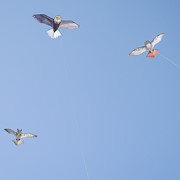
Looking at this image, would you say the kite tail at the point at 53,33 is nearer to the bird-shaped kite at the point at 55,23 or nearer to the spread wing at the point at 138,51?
the bird-shaped kite at the point at 55,23

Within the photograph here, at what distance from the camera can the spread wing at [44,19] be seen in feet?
70.6

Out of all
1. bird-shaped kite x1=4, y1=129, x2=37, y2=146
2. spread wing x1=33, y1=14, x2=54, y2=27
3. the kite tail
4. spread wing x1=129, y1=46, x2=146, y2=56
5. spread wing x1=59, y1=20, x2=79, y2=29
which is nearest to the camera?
spread wing x1=33, y1=14, x2=54, y2=27

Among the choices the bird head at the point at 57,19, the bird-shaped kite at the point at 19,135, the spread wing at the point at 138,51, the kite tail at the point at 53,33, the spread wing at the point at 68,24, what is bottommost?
the bird-shaped kite at the point at 19,135

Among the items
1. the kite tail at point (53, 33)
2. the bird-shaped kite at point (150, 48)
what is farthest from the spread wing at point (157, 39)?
the kite tail at point (53, 33)

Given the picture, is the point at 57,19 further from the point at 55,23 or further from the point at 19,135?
the point at 19,135

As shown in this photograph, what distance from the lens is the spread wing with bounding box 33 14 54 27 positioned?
21.5 meters

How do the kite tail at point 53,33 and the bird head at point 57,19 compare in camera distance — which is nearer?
the bird head at point 57,19

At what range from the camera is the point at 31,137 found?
27.5 m

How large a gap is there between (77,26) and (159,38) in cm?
531

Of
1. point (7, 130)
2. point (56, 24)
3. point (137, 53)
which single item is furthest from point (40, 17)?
point (7, 130)

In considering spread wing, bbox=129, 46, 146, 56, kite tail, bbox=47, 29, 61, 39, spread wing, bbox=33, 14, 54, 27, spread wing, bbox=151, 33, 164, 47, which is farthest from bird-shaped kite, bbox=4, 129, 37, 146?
spread wing, bbox=151, 33, 164, 47

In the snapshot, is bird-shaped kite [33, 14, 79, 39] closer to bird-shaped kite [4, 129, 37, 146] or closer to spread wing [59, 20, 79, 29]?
spread wing [59, 20, 79, 29]

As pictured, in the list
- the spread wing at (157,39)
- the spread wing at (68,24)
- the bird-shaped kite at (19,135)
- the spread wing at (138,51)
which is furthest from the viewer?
the bird-shaped kite at (19,135)

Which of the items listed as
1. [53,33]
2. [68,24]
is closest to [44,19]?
[53,33]
